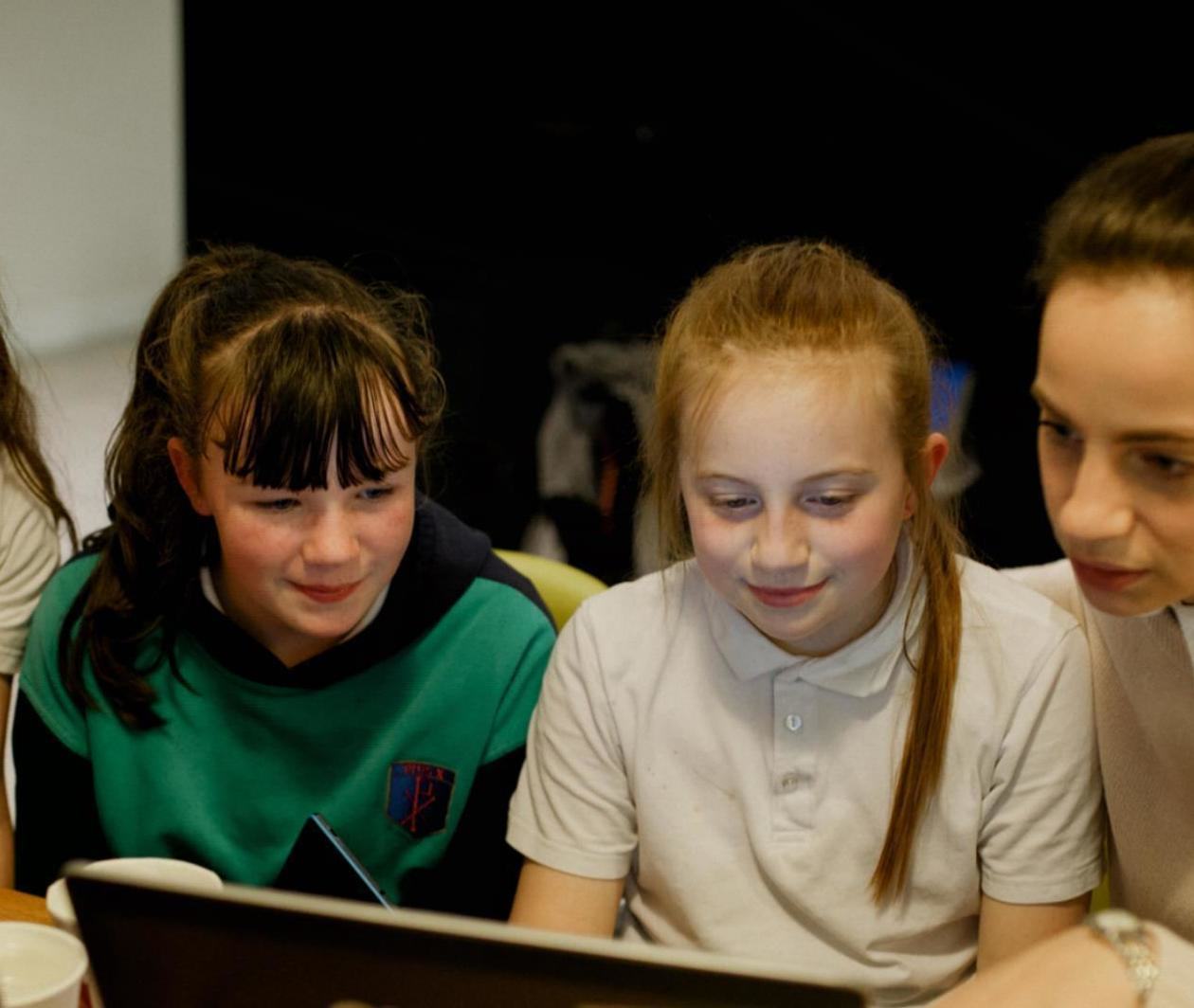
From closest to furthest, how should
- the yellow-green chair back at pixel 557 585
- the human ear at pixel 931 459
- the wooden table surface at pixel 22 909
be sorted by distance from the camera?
1. the wooden table surface at pixel 22 909
2. the human ear at pixel 931 459
3. the yellow-green chair back at pixel 557 585

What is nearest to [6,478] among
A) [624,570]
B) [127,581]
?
[127,581]

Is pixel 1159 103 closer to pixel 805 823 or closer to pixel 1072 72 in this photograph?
pixel 1072 72

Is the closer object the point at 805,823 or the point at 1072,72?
the point at 805,823

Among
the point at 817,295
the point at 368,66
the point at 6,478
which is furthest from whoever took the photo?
the point at 368,66

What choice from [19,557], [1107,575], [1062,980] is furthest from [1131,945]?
[19,557]

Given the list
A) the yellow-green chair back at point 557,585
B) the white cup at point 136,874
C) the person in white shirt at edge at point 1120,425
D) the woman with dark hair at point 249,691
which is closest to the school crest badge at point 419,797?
the woman with dark hair at point 249,691

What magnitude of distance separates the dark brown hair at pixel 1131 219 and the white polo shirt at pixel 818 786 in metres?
0.32

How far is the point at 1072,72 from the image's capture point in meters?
2.41

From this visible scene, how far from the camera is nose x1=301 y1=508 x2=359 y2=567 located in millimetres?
1284

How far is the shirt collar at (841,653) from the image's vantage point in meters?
1.24

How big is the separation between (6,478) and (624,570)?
1.43m

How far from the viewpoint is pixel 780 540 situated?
44.9 inches

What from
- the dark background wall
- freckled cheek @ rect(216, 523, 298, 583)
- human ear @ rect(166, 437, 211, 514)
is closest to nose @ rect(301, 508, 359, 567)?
freckled cheek @ rect(216, 523, 298, 583)

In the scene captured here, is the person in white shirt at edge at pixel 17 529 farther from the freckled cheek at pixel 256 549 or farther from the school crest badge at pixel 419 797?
the school crest badge at pixel 419 797
